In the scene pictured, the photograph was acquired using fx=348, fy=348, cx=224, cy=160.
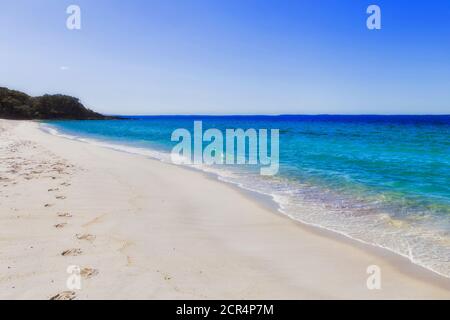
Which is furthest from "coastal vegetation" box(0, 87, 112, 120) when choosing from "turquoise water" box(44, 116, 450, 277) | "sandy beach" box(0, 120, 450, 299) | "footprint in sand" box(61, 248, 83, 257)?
"footprint in sand" box(61, 248, 83, 257)

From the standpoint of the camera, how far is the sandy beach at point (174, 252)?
466 centimetres

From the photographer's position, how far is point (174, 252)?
19.5 feet

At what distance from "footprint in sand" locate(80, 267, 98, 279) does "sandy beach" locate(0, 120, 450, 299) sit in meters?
0.02

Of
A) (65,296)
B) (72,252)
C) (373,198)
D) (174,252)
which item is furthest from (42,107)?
(65,296)

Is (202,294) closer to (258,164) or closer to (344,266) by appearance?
(344,266)

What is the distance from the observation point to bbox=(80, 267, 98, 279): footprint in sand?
15.8ft

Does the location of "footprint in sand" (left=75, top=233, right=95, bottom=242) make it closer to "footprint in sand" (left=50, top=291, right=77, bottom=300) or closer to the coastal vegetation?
"footprint in sand" (left=50, top=291, right=77, bottom=300)

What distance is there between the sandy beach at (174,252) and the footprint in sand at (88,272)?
0.07 feet

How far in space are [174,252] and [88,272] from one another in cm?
148

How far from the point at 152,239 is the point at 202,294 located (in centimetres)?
232

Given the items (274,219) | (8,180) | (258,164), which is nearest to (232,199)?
(274,219)

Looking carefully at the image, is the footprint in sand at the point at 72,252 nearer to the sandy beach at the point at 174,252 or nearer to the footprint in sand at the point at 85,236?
the sandy beach at the point at 174,252

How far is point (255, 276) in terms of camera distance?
5113 mm
